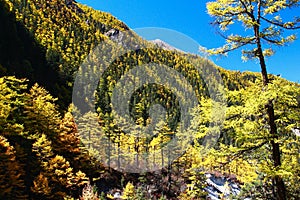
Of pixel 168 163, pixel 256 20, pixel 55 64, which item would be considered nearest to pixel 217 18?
pixel 256 20

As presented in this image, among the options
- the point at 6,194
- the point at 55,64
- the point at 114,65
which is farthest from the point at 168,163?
the point at 114,65

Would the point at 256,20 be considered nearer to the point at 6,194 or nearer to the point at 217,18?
the point at 217,18

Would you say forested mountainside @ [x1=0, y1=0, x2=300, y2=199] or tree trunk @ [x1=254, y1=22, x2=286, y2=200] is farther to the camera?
forested mountainside @ [x1=0, y1=0, x2=300, y2=199]

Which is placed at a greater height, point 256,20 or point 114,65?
point 114,65

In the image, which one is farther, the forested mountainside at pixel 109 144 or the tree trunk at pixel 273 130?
the forested mountainside at pixel 109 144

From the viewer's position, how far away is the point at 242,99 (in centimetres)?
871

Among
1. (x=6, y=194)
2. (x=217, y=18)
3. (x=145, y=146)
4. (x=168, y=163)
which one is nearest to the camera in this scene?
(x=217, y=18)

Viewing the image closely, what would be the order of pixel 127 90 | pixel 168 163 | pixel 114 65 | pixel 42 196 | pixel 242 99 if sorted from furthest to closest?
pixel 114 65 → pixel 127 90 → pixel 168 163 → pixel 42 196 → pixel 242 99

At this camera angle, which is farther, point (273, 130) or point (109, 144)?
point (109, 144)

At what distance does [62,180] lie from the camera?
109ft

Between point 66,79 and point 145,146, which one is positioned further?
point 66,79

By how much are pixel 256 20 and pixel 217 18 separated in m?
1.17

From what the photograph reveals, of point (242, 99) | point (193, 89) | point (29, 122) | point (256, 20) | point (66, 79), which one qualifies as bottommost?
point (242, 99)

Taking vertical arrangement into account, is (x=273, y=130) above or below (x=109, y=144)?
below
